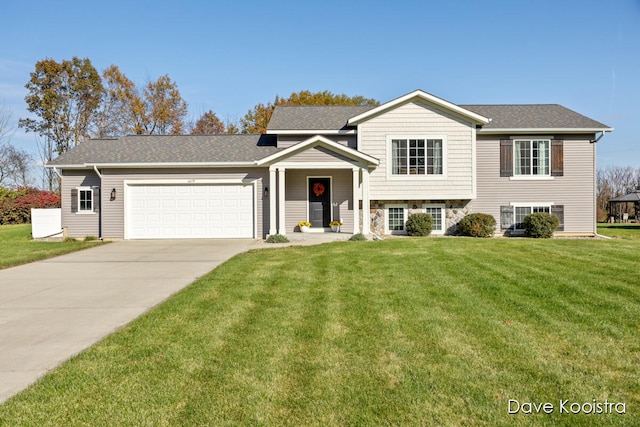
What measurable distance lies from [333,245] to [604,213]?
31893mm

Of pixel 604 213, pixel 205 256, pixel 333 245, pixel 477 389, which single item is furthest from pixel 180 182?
pixel 604 213

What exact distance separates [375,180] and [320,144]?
2.93 m

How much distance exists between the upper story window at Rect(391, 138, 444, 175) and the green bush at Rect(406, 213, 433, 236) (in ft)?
5.83

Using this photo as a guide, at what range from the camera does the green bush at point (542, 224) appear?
16.3m

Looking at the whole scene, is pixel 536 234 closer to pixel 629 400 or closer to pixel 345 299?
pixel 345 299

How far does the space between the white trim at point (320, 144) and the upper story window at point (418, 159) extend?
1726mm

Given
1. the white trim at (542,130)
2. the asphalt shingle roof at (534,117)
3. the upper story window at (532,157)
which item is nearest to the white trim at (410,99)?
the white trim at (542,130)

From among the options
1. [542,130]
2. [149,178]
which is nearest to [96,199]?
[149,178]

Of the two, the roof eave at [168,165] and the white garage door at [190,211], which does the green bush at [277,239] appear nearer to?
the white garage door at [190,211]

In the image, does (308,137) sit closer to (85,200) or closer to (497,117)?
(497,117)

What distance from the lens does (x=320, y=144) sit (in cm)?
1541

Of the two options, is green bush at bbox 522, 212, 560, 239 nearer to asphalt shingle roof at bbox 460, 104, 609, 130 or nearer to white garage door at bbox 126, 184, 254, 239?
asphalt shingle roof at bbox 460, 104, 609, 130

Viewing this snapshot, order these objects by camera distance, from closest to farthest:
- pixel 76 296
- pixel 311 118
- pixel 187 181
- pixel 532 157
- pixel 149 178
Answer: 1. pixel 76 296
2. pixel 187 181
3. pixel 149 178
4. pixel 532 157
5. pixel 311 118

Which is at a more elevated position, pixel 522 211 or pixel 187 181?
pixel 187 181
